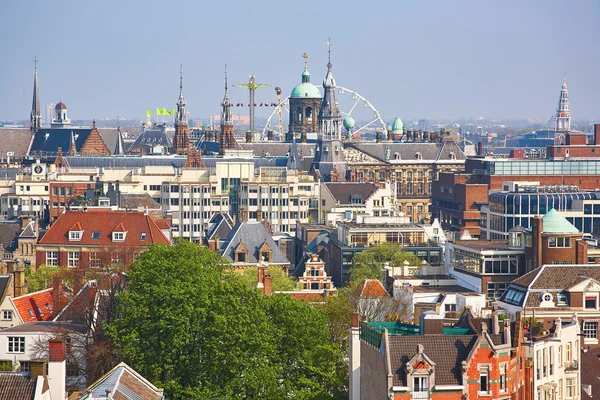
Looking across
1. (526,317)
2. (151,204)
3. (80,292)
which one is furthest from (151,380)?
(151,204)

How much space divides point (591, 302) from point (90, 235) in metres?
55.5

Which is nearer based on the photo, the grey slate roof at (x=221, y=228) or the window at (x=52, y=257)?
the window at (x=52, y=257)

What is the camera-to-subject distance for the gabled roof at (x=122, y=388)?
6844cm

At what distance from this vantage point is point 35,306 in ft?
334

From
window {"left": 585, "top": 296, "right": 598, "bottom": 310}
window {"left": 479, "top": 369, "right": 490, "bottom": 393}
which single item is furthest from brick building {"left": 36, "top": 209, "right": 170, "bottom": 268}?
window {"left": 479, "top": 369, "right": 490, "bottom": 393}

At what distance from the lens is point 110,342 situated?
87625mm

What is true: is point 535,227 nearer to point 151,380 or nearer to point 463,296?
point 463,296

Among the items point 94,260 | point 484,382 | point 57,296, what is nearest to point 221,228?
point 94,260

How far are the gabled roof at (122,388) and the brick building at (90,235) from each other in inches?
2639

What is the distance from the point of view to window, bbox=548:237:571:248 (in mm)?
110812

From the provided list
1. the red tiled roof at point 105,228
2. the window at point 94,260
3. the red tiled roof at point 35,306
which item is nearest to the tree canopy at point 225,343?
the red tiled roof at point 35,306

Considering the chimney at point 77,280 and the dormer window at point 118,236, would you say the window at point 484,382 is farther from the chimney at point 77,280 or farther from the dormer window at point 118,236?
the dormer window at point 118,236

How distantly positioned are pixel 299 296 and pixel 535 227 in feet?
61.3

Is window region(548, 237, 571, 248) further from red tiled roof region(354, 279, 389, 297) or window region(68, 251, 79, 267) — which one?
window region(68, 251, 79, 267)
